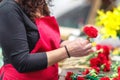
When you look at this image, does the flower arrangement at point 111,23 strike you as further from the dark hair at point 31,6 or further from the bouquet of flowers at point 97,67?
the dark hair at point 31,6

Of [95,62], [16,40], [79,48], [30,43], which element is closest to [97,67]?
[95,62]

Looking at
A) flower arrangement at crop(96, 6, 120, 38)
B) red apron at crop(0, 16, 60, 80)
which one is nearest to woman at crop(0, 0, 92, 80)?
red apron at crop(0, 16, 60, 80)

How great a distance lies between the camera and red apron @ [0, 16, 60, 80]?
203 cm

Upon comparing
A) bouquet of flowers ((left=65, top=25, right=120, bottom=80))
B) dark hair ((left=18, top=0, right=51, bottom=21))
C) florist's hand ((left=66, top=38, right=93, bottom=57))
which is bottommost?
bouquet of flowers ((left=65, top=25, right=120, bottom=80))

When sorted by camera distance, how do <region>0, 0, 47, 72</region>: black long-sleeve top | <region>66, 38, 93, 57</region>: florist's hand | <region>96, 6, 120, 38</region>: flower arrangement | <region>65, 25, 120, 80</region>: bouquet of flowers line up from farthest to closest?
<region>96, 6, 120, 38</region>: flower arrangement < <region>65, 25, 120, 80</region>: bouquet of flowers < <region>66, 38, 93, 57</region>: florist's hand < <region>0, 0, 47, 72</region>: black long-sleeve top

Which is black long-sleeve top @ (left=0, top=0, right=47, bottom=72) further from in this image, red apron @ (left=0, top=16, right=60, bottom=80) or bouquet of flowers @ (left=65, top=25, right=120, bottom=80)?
bouquet of flowers @ (left=65, top=25, right=120, bottom=80)

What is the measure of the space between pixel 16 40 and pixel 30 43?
0.15 m

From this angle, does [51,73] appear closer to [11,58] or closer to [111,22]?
[11,58]

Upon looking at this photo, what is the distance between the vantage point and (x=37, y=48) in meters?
1.99

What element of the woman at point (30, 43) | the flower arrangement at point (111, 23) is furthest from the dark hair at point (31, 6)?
the flower arrangement at point (111, 23)

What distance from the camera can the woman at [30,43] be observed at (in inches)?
72.8

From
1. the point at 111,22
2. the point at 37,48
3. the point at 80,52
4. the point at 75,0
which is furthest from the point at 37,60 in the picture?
the point at 75,0

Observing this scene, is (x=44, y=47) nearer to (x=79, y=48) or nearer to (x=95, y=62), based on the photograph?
(x=79, y=48)

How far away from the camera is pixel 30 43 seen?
6.48 feet
